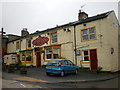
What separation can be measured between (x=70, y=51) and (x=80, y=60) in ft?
6.40

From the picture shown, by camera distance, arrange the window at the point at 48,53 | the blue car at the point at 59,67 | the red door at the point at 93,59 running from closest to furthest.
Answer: the blue car at the point at 59,67
the red door at the point at 93,59
the window at the point at 48,53

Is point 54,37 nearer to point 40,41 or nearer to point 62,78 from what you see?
point 40,41

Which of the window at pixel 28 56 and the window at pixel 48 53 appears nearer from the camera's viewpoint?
the window at pixel 48 53

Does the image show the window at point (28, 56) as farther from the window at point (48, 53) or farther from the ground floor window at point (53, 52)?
the ground floor window at point (53, 52)

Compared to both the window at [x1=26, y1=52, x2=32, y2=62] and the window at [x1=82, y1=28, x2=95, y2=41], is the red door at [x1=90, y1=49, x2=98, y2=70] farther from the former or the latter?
the window at [x1=26, y1=52, x2=32, y2=62]

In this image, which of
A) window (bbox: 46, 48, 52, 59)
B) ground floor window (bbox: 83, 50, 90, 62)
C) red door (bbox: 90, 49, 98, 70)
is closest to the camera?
red door (bbox: 90, 49, 98, 70)

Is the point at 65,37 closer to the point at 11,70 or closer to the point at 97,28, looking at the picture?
the point at 97,28

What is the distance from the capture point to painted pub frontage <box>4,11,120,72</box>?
45.3 ft

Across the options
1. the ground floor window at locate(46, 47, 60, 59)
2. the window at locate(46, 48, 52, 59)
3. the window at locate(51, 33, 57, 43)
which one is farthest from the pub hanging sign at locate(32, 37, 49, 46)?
the ground floor window at locate(46, 47, 60, 59)

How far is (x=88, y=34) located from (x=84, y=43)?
1.23 metres

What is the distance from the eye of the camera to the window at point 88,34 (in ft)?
48.8

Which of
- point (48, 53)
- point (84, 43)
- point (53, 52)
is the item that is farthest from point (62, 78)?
point (48, 53)

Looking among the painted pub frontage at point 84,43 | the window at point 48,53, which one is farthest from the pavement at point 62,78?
the window at point 48,53

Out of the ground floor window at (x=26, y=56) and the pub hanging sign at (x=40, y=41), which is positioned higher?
the pub hanging sign at (x=40, y=41)
